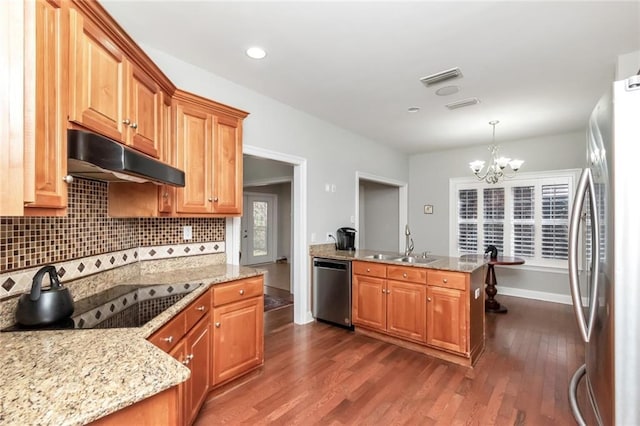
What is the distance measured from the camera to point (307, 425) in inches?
76.4

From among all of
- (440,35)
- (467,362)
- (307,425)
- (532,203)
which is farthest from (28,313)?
(532,203)

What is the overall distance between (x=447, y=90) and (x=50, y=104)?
3218 mm

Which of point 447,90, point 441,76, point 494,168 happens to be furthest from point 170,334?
point 494,168

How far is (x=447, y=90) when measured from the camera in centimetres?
315

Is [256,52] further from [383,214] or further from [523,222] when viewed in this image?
[523,222]

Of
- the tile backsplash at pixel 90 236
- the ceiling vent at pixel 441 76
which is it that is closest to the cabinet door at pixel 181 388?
the tile backsplash at pixel 90 236

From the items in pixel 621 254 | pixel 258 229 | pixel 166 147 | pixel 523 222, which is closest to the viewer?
pixel 621 254

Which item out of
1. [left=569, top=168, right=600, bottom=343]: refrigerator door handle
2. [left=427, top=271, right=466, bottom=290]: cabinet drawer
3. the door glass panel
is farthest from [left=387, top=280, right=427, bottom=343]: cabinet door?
the door glass panel

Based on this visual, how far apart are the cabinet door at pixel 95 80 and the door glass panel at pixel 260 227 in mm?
6831

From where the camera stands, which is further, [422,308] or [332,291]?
[332,291]

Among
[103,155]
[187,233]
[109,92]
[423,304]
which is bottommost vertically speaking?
[423,304]

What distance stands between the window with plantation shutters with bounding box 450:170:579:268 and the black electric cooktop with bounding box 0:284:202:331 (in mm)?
5131

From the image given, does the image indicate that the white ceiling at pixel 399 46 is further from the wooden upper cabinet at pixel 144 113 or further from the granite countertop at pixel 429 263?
the granite countertop at pixel 429 263

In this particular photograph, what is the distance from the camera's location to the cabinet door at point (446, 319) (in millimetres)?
2730
